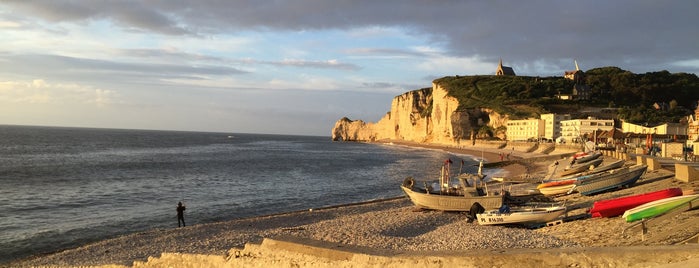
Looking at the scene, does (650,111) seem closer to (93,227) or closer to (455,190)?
(455,190)

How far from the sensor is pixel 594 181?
24312 millimetres

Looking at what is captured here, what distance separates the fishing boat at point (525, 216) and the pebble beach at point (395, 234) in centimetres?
37

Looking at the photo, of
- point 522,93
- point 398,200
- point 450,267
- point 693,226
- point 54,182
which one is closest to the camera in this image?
point 450,267

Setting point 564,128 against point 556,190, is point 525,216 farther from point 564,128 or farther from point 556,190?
point 564,128

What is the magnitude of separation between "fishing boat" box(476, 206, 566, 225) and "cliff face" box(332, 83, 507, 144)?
9680 centimetres

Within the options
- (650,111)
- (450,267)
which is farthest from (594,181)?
(650,111)

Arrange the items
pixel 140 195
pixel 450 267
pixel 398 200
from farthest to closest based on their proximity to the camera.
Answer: pixel 140 195 → pixel 398 200 → pixel 450 267

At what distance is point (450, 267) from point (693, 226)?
833 cm

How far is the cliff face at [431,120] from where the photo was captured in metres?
118

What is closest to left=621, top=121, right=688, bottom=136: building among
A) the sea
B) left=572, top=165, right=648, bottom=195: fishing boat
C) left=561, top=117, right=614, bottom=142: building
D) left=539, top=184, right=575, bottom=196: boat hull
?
left=561, top=117, right=614, bottom=142: building

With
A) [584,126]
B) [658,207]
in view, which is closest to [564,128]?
[584,126]

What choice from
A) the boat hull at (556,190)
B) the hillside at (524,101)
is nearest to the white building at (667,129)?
the hillside at (524,101)

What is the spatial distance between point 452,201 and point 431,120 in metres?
122

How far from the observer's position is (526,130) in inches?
4031
